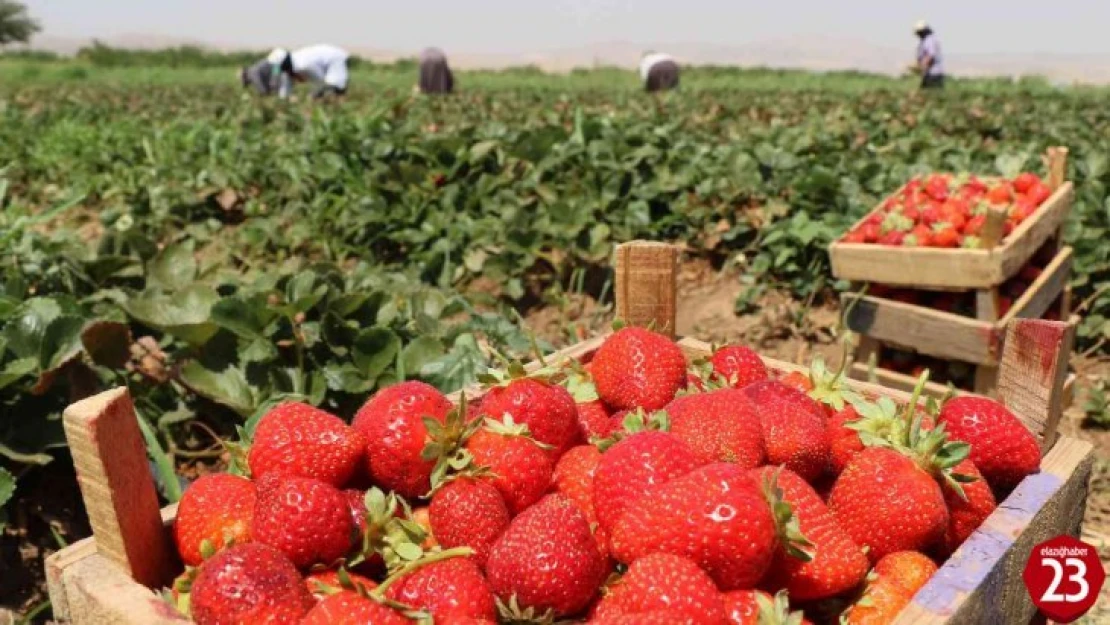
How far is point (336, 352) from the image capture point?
9.96 ft

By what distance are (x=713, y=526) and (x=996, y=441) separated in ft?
2.16

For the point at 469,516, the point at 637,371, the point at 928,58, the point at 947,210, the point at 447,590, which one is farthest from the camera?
the point at 928,58

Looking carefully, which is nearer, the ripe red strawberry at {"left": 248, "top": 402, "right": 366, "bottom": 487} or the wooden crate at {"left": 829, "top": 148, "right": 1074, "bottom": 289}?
the ripe red strawberry at {"left": 248, "top": 402, "right": 366, "bottom": 487}

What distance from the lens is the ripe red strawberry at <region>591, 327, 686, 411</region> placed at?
1.78m

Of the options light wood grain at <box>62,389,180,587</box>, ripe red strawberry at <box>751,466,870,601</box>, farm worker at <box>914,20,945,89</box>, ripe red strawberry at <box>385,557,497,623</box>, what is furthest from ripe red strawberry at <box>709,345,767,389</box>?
farm worker at <box>914,20,945,89</box>

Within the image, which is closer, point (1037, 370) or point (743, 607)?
point (743, 607)

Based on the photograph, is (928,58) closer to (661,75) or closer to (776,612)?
(661,75)

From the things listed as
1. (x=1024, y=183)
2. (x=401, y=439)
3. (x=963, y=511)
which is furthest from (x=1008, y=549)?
(x=1024, y=183)

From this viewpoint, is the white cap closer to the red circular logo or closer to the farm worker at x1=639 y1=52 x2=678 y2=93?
the farm worker at x1=639 y1=52 x2=678 y2=93

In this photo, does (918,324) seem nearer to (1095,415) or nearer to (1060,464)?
(1095,415)

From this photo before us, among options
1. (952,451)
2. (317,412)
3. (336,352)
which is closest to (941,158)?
(336,352)

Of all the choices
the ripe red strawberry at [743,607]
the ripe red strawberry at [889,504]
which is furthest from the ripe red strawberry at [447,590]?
the ripe red strawberry at [889,504]

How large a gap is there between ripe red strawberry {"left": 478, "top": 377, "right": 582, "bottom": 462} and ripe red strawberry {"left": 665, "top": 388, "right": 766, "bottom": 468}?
188 millimetres

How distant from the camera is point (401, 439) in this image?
58.6 inches
